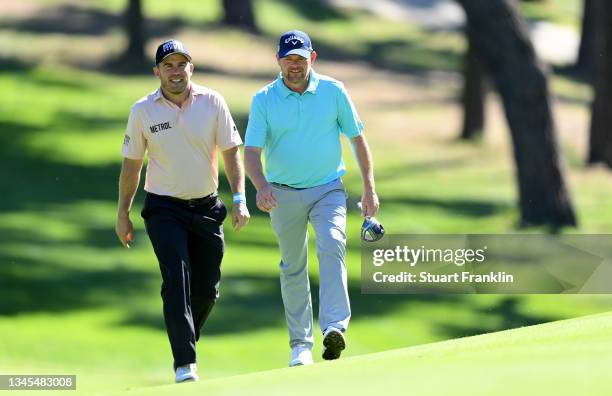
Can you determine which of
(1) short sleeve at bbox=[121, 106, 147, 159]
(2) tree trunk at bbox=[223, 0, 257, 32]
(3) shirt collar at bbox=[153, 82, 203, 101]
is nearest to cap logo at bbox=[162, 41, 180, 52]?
(3) shirt collar at bbox=[153, 82, 203, 101]

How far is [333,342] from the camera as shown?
32.8 ft

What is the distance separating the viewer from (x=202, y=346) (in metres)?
16.8

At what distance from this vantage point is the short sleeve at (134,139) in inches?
381

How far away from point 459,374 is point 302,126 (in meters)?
2.37

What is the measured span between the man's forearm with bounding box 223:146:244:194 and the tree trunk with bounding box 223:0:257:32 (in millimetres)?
27529

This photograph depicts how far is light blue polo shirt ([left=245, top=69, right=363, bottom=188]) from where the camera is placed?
10.1 m

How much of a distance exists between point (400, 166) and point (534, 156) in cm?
485

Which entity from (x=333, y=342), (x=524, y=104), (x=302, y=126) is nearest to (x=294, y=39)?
(x=302, y=126)

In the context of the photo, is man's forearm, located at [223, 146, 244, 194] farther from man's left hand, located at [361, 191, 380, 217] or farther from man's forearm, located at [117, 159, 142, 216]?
man's left hand, located at [361, 191, 380, 217]

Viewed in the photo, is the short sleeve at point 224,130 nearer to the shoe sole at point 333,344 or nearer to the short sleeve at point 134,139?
the short sleeve at point 134,139

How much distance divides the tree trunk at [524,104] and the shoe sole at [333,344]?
44.2 feet

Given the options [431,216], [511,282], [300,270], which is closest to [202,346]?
[511,282]

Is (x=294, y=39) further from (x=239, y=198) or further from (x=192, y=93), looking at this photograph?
(x=239, y=198)

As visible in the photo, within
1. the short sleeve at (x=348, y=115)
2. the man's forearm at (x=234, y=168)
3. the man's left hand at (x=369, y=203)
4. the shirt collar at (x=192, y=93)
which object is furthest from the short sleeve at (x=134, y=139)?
the man's left hand at (x=369, y=203)
